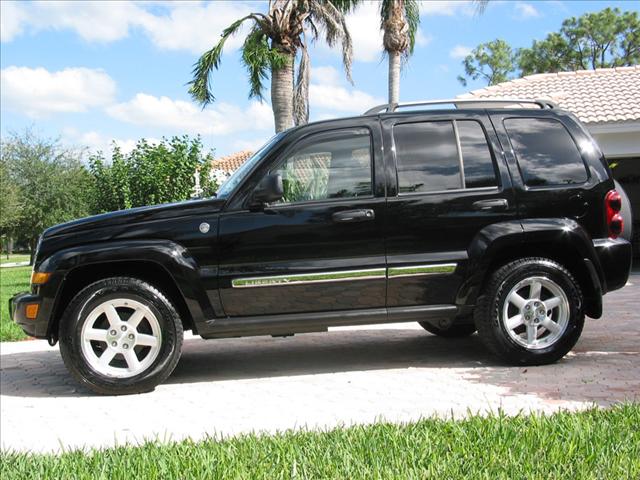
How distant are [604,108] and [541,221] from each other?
1220 centimetres

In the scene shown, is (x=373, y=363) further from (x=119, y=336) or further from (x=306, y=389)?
(x=119, y=336)

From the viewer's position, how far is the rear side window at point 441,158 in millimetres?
5848

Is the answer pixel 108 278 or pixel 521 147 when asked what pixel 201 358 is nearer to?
pixel 108 278

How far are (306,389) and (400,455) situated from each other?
200cm

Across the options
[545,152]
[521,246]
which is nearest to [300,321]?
[521,246]

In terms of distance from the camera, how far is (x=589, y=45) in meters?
51.5

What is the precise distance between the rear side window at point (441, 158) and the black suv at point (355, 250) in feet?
0.03

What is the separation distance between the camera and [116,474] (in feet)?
11.3

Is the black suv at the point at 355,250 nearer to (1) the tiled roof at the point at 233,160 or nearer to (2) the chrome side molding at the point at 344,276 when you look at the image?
(2) the chrome side molding at the point at 344,276

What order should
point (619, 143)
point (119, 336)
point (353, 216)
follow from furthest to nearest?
point (619, 143) < point (353, 216) < point (119, 336)

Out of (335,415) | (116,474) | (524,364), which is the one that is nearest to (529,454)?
(335,415)

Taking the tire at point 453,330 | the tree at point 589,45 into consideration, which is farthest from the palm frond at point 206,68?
the tree at point 589,45

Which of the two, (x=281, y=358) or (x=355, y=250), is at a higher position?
(x=355, y=250)

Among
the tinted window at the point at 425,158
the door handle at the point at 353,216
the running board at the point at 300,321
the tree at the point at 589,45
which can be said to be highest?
the tree at the point at 589,45
